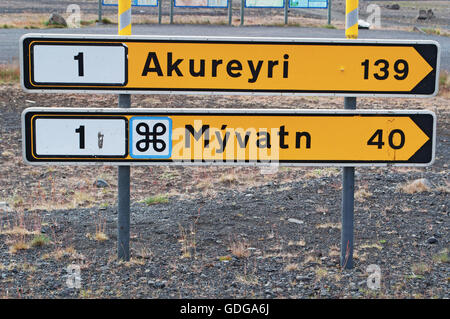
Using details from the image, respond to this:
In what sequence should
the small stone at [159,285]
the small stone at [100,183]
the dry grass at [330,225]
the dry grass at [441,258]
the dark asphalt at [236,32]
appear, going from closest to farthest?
the small stone at [159,285] → the dry grass at [441,258] → the dry grass at [330,225] → the small stone at [100,183] → the dark asphalt at [236,32]

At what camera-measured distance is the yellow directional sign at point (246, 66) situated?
496cm

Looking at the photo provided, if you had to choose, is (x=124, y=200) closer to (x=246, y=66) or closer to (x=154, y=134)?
(x=154, y=134)

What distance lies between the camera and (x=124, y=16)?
16.5 feet

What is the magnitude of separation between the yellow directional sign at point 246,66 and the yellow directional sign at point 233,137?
0.17m

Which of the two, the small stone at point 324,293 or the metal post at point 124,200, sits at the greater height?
the metal post at point 124,200

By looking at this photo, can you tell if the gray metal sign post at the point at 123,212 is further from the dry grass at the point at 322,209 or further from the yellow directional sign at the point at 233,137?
the dry grass at the point at 322,209

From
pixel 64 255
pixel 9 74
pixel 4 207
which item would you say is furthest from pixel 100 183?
pixel 9 74

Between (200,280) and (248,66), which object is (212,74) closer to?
(248,66)

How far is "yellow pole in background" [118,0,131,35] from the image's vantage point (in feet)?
16.3

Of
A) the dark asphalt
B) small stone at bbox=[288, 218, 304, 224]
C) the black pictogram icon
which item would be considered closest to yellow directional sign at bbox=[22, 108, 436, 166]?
the black pictogram icon

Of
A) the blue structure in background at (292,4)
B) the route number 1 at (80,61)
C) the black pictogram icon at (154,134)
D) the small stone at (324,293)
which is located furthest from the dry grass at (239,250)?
the blue structure in background at (292,4)

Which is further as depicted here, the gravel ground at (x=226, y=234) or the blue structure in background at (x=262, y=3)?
the blue structure in background at (x=262, y=3)

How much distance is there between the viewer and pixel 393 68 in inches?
197

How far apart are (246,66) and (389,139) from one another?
3.73 ft
